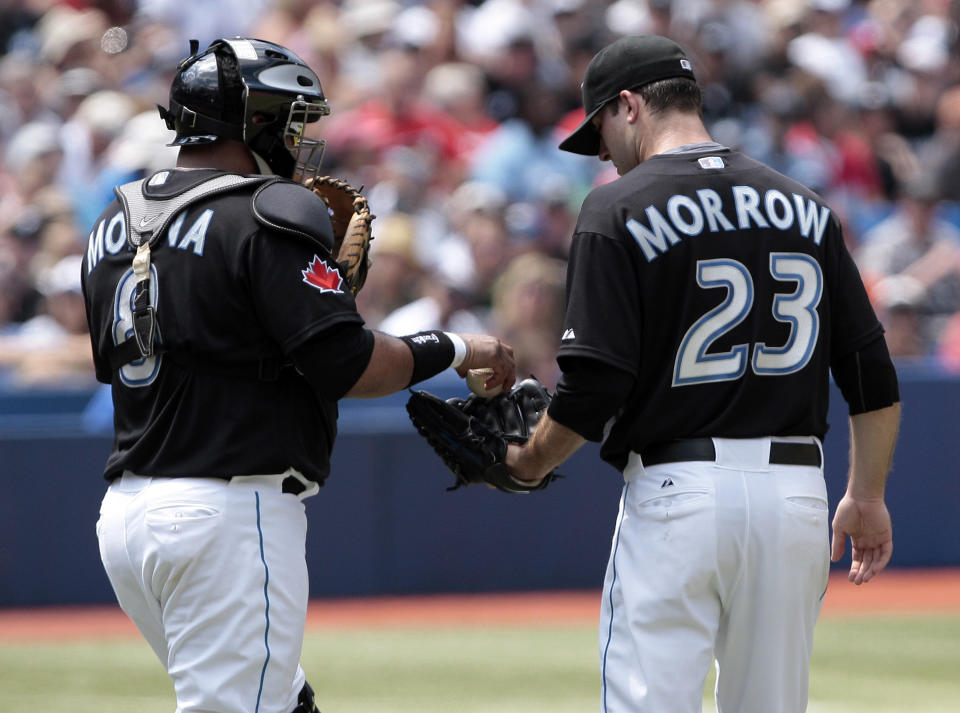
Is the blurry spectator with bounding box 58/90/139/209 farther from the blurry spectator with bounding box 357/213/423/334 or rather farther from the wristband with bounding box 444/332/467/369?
the wristband with bounding box 444/332/467/369

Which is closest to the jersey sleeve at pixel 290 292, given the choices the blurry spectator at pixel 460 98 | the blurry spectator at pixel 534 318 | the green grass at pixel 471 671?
the green grass at pixel 471 671

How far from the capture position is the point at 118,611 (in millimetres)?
8406

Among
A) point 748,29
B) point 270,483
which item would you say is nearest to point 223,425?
point 270,483

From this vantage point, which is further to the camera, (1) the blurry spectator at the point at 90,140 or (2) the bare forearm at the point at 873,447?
(1) the blurry spectator at the point at 90,140

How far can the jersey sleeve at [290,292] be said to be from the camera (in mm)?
3182

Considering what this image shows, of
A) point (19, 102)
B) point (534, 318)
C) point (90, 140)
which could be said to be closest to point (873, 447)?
point (534, 318)

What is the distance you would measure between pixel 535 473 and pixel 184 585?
1.05 metres

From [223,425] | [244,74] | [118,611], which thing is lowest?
[118,611]

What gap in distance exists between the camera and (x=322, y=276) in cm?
325

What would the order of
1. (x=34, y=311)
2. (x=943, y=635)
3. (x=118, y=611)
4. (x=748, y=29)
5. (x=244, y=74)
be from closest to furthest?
(x=244, y=74), (x=943, y=635), (x=118, y=611), (x=34, y=311), (x=748, y=29)

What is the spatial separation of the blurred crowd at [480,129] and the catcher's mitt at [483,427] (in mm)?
4688

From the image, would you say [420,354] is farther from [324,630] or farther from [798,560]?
[324,630]

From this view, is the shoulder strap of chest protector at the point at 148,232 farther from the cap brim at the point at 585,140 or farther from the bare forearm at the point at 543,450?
the cap brim at the point at 585,140

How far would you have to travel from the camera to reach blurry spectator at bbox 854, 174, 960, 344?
419 inches
